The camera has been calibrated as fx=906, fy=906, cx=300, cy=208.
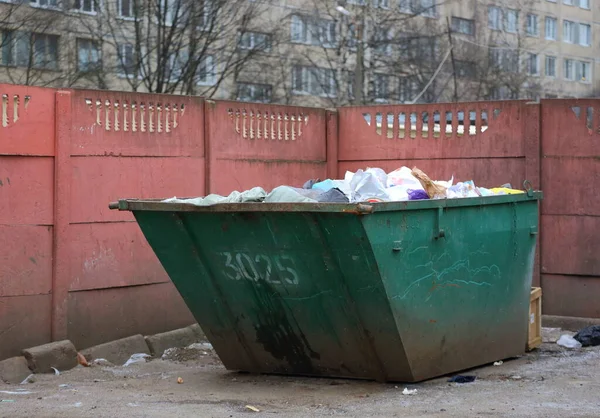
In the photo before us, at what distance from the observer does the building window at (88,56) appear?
2269cm

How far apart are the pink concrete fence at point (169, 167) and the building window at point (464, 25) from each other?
2421cm

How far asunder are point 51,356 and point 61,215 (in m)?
1.24

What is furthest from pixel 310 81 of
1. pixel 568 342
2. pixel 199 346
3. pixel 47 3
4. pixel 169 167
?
pixel 568 342

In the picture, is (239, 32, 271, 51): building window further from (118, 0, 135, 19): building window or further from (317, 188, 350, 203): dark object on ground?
(317, 188, 350, 203): dark object on ground

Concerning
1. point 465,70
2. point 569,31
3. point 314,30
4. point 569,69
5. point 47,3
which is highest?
point 569,31

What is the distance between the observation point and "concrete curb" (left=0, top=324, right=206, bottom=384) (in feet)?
24.5

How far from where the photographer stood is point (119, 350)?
834 centimetres

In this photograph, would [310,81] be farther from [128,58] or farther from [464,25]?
[128,58]

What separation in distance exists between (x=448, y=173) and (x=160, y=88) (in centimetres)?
1184

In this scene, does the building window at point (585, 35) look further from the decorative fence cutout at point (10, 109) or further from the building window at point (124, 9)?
the decorative fence cutout at point (10, 109)

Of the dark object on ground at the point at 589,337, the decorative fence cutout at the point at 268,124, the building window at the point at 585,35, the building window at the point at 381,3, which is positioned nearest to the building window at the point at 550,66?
the building window at the point at 585,35

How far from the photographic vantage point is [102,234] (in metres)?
8.41

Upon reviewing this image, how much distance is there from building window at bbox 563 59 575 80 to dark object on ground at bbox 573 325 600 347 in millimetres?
39953

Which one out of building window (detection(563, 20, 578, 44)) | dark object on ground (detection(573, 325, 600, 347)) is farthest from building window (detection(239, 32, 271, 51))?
building window (detection(563, 20, 578, 44))
